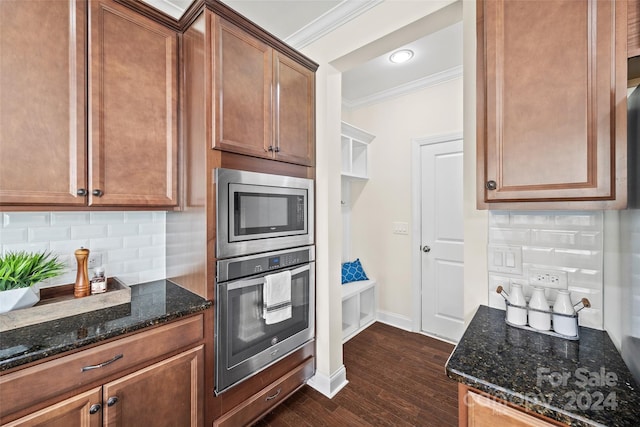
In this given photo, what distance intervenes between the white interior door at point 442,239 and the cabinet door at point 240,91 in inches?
77.1

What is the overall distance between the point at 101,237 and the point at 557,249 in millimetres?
2437

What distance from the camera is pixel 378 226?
335 centimetres

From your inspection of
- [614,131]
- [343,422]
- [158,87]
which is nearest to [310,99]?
[158,87]

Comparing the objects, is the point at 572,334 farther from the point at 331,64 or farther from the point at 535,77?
the point at 331,64

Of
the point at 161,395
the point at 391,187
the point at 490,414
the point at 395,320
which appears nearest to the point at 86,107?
the point at 161,395

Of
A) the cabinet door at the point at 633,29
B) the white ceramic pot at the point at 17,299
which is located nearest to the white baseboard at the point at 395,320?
the cabinet door at the point at 633,29

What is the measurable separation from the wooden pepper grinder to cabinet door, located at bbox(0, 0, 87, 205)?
0.91ft

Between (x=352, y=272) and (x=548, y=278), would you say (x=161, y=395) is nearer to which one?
(x=548, y=278)

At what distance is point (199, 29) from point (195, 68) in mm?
206

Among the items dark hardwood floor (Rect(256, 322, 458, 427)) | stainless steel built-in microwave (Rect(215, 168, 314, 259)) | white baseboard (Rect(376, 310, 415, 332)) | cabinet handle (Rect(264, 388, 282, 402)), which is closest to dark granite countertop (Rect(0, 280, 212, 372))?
stainless steel built-in microwave (Rect(215, 168, 314, 259))

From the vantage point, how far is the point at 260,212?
1692 mm

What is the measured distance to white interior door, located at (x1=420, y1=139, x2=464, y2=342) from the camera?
9.24ft

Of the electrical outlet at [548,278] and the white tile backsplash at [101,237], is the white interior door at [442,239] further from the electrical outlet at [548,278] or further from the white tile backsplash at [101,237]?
the white tile backsplash at [101,237]

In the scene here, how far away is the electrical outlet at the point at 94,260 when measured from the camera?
5.16ft
